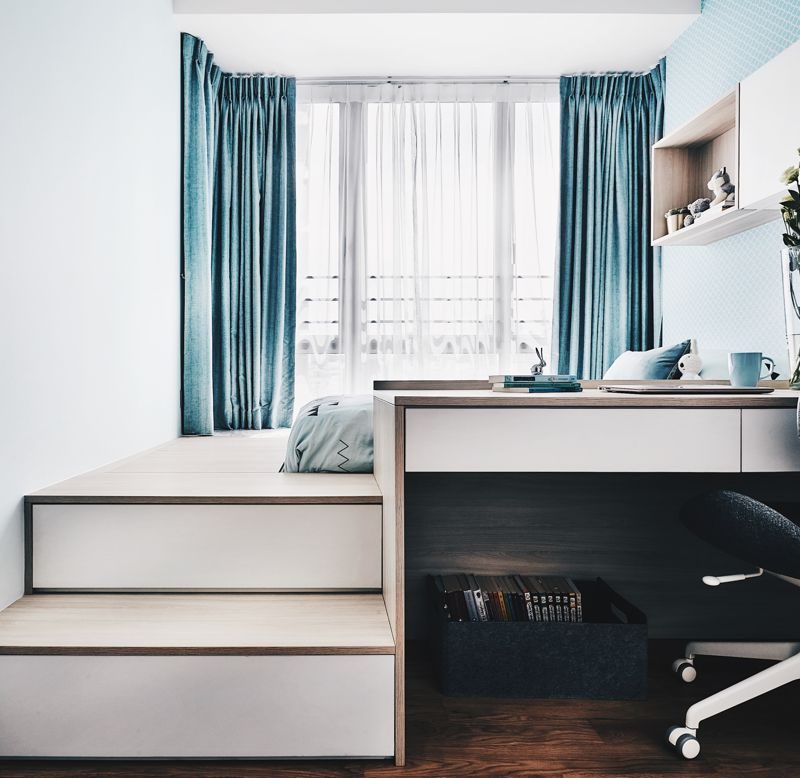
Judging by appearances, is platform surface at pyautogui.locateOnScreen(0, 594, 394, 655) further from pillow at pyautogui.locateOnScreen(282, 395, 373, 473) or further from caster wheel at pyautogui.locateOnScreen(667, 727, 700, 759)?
caster wheel at pyautogui.locateOnScreen(667, 727, 700, 759)

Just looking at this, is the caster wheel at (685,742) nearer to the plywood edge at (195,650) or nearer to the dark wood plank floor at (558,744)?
the dark wood plank floor at (558,744)

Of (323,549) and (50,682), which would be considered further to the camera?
(323,549)

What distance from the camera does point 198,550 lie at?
5.33 feet

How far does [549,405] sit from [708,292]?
7.43 feet

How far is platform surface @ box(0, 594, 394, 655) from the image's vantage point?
4.25ft

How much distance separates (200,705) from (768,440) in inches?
48.1

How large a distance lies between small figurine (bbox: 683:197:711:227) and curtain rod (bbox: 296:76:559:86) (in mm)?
1632

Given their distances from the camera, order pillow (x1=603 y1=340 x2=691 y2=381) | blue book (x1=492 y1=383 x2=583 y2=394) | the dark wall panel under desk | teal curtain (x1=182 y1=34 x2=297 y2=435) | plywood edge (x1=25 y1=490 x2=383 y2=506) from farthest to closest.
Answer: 1. teal curtain (x1=182 y1=34 x2=297 y2=435)
2. pillow (x1=603 y1=340 x2=691 y2=381)
3. the dark wall panel under desk
4. plywood edge (x1=25 y1=490 x2=383 y2=506)
5. blue book (x1=492 y1=383 x2=583 y2=394)

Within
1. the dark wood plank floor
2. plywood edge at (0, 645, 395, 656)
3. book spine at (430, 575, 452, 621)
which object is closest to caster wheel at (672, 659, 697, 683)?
the dark wood plank floor

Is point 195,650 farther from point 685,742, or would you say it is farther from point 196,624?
point 685,742

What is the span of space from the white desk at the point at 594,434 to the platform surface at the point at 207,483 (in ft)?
1.45

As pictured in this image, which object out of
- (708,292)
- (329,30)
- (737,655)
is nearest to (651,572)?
(737,655)

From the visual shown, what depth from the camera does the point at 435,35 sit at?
3486 mm

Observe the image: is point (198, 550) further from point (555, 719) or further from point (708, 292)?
point (708, 292)
